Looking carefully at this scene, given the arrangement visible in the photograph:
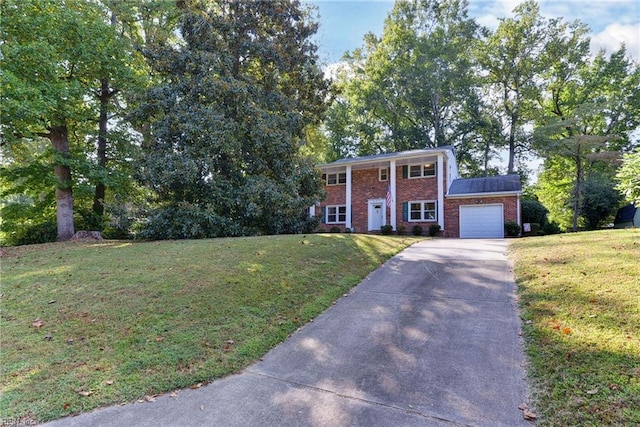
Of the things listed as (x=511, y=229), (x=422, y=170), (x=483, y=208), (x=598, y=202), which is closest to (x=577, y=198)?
(x=598, y=202)

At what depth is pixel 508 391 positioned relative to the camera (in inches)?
119

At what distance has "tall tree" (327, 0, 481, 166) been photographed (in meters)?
27.6

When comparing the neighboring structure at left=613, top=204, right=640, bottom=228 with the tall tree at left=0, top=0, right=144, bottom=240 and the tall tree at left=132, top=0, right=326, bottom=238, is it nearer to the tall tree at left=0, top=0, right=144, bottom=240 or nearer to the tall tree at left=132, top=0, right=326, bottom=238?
the tall tree at left=132, top=0, right=326, bottom=238

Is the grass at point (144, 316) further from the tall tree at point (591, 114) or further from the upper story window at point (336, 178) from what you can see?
the tall tree at point (591, 114)

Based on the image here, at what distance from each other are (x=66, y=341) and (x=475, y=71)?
108 ft

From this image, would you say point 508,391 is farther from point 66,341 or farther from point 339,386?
point 66,341

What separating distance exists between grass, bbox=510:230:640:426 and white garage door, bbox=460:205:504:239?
1118cm

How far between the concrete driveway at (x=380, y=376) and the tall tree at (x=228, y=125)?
8.64 m

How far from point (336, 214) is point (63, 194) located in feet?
45.7

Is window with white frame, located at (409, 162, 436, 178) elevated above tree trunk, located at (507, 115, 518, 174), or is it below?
below

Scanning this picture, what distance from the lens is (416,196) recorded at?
757 inches

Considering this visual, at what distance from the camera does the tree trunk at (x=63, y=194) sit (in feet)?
45.5

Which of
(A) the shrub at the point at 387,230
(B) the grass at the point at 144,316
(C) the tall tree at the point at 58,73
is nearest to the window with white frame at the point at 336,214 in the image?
(A) the shrub at the point at 387,230

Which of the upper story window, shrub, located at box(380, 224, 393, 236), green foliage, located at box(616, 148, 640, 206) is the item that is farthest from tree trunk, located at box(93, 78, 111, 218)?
green foliage, located at box(616, 148, 640, 206)
